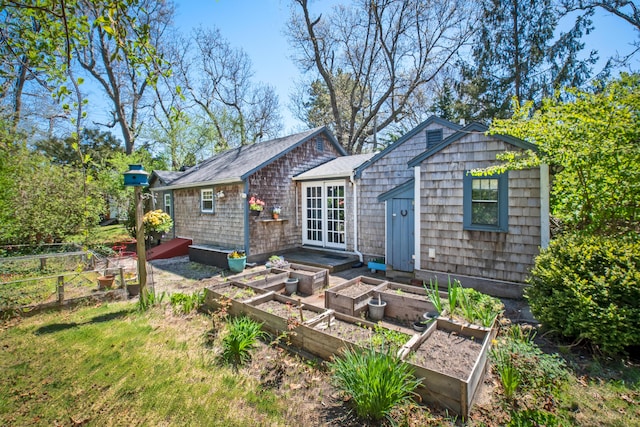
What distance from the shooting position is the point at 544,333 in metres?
4.38

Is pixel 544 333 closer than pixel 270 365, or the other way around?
pixel 270 365

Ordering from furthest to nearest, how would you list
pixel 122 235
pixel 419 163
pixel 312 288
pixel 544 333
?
pixel 122 235 < pixel 419 163 < pixel 312 288 < pixel 544 333

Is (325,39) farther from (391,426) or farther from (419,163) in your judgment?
(391,426)

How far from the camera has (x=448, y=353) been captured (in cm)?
352

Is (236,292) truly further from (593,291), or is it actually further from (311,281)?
(593,291)

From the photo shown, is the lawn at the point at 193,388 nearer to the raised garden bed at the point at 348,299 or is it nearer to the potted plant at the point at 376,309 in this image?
the raised garden bed at the point at 348,299

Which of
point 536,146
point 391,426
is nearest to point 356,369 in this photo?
point 391,426

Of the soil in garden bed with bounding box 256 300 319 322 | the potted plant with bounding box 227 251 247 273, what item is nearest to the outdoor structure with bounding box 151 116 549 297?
the potted plant with bounding box 227 251 247 273

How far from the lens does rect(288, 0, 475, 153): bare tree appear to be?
18.8 m

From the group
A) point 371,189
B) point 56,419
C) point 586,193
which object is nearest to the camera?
point 56,419

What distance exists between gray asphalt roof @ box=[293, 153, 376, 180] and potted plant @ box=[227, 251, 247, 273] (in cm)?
350

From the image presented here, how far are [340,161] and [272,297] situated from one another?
Result: 739 cm

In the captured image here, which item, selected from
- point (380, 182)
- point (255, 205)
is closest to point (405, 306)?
point (380, 182)

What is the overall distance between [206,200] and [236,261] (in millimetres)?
3693
